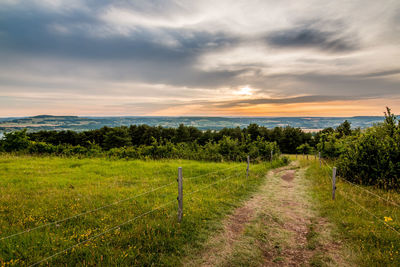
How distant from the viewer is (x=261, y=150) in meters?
27.4

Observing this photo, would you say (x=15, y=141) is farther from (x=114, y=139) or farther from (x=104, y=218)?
(x=114, y=139)

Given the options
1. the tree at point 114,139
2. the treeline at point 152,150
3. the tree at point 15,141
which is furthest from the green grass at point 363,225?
the tree at point 114,139

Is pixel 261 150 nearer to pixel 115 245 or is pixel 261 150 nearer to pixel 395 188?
pixel 395 188

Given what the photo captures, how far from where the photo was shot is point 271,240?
6.38 meters

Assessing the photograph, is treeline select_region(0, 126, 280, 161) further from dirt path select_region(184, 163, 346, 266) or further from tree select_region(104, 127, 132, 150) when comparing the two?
tree select_region(104, 127, 132, 150)

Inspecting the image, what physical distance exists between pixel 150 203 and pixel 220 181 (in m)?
5.91

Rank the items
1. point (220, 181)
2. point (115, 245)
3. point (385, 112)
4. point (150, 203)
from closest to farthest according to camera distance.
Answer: point (115, 245) < point (150, 203) < point (220, 181) < point (385, 112)

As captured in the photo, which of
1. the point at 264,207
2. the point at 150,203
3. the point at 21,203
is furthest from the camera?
the point at 264,207

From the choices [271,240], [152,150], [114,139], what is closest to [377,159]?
[271,240]

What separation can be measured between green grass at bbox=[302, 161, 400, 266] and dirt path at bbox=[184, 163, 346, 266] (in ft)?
1.48

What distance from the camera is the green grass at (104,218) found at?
501cm

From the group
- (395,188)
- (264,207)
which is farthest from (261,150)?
(264,207)

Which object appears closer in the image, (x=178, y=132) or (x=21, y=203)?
(x=21, y=203)

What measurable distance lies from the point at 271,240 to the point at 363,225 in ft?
11.5
